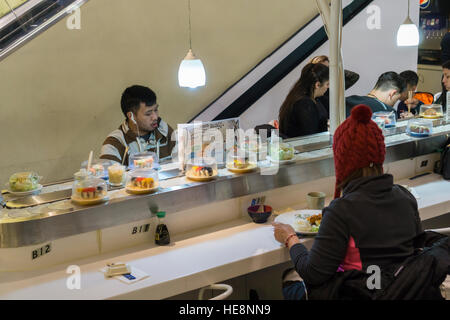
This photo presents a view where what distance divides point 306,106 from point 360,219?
7.61ft

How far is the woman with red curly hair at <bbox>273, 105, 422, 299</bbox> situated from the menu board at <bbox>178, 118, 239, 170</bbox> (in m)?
0.84

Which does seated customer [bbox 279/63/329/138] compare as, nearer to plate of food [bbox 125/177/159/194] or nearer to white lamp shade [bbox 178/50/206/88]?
white lamp shade [bbox 178/50/206/88]

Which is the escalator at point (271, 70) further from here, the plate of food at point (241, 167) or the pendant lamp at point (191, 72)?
the plate of food at point (241, 167)

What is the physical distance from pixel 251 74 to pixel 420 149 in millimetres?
2848

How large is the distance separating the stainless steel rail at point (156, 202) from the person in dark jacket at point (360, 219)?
71cm

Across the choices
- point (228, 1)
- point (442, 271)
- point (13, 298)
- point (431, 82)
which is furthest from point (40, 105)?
point (431, 82)

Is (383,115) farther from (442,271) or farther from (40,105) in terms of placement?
(40,105)

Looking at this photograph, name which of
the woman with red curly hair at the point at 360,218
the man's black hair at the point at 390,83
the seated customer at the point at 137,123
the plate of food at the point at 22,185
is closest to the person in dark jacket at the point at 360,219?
the woman with red curly hair at the point at 360,218

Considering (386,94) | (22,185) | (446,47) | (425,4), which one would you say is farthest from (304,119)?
(425,4)

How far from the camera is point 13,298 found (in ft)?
6.64

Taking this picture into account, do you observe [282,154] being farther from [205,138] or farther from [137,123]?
[137,123]

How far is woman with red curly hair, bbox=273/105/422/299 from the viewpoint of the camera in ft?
6.52

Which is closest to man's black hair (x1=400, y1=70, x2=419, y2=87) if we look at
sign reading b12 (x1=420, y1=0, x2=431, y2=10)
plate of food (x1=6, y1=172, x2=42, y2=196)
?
plate of food (x1=6, y1=172, x2=42, y2=196)

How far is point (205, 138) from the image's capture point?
2.76m
